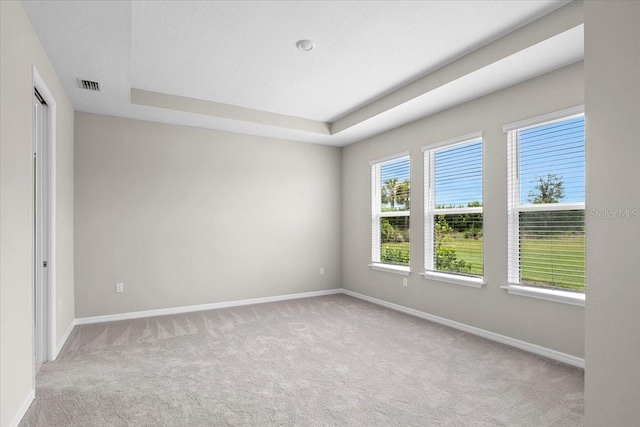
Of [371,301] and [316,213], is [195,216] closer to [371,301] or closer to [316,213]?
[316,213]

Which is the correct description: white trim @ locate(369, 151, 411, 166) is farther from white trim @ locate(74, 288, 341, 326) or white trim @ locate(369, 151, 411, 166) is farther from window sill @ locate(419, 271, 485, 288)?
white trim @ locate(74, 288, 341, 326)

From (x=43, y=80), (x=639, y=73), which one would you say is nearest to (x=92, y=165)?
(x=43, y=80)

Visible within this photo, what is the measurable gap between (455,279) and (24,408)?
402cm

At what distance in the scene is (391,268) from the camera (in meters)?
5.24

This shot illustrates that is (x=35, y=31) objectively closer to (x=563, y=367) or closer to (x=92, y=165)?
(x=92, y=165)

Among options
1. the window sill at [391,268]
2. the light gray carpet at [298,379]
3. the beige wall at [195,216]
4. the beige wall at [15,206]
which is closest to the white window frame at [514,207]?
the light gray carpet at [298,379]

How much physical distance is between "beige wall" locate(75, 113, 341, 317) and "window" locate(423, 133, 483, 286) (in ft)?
6.90

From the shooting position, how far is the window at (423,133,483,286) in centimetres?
412

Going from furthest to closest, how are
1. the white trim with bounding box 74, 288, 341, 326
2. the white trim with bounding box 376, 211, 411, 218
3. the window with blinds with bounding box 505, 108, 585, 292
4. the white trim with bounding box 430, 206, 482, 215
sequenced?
1. the white trim with bounding box 376, 211, 411, 218
2. the white trim with bounding box 74, 288, 341, 326
3. the white trim with bounding box 430, 206, 482, 215
4. the window with blinds with bounding box 505, 108, 585, 292

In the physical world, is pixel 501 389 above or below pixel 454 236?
below

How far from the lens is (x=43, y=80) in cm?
291

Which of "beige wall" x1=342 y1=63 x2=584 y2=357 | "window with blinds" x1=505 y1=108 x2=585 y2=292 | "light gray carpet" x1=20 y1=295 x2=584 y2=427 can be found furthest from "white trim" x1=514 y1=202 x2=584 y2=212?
"light gray carpet" x1=20 y1=295 x2=584 y2=427

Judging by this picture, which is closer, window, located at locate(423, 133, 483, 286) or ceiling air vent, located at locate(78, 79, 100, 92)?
ceiling air vent, located at locate(78, 79, 100, 92)

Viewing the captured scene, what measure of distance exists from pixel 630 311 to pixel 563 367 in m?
2.09
